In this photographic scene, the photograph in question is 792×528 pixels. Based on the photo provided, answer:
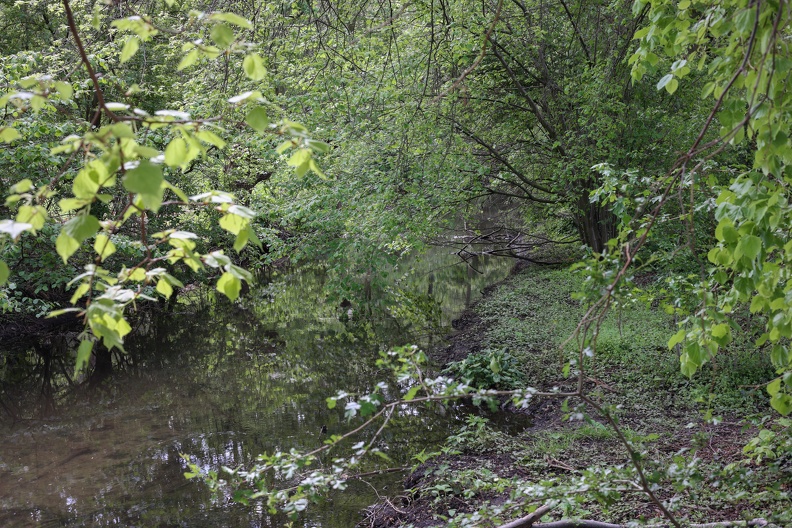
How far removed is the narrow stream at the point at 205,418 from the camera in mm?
6457

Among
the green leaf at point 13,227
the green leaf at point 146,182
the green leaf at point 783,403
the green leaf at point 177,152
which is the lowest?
the green leaf at point 783,403

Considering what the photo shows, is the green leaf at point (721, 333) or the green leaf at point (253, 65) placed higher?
the green leaf at point (253, 65)

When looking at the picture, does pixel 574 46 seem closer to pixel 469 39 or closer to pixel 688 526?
pixel 469 39

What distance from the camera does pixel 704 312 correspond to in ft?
9.23

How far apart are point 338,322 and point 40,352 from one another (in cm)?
641

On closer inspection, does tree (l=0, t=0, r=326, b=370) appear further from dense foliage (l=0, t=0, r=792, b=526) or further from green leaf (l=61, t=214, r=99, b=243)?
dense foliage (l=0, t=0, r=792, b=526)

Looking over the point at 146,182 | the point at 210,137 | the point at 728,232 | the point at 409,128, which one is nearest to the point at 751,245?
the point at 728,232

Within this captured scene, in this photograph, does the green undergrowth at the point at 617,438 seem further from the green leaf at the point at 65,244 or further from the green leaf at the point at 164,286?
the green leaf at the point at 65,244

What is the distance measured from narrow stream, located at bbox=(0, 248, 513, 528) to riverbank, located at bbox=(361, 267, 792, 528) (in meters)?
0.94

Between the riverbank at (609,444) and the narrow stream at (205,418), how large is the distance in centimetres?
94

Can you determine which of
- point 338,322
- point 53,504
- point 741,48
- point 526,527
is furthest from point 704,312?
point 338,322

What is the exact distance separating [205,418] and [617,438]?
19.0ft

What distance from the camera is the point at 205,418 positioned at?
30.1ft

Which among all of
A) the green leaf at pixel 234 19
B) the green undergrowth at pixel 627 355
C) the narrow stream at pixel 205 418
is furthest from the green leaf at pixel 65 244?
the narrow stream at pixel 205 418
